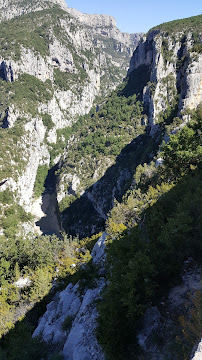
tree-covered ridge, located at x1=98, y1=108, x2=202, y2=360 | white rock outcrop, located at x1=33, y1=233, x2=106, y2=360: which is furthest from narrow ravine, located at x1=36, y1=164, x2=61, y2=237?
tree-covered ridge, located at x1=98, y1=108, x2=202, y2=360

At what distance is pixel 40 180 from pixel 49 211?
65.6ft

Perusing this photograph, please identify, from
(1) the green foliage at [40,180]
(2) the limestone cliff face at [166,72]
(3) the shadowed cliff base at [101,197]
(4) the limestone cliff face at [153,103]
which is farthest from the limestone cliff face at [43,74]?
(2) the limestone cliff face at [166,72]

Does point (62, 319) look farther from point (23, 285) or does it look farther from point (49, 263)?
point (49, 263)

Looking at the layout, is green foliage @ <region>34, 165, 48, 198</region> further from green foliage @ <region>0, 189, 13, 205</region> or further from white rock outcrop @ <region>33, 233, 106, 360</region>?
white rock outcrop @ <region>33, 233, 106, 360</region>

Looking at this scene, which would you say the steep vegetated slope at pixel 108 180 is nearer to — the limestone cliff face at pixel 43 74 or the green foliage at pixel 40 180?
the green foliage at pixel 40 180

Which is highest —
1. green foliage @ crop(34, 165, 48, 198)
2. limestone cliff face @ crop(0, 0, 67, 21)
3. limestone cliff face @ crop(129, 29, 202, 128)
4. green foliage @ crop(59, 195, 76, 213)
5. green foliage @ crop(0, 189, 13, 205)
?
limestone cliff face @ crop(0, 0, 67, 21)

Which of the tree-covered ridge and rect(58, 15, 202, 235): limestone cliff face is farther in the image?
rect(58, 15, 202, 235): limestone cliff face

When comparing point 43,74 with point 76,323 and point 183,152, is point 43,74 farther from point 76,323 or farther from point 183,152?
point 76,323

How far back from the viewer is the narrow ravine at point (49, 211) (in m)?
68.6

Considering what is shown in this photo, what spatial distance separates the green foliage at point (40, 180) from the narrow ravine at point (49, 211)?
5.66 feet

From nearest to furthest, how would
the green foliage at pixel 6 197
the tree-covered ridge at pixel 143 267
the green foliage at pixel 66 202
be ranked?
the tree-covered ridge at pixel 143 267 → the green foliage at pixel 6 197 → the green foliage at pixel 66 202

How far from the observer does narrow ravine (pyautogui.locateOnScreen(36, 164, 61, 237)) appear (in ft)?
225

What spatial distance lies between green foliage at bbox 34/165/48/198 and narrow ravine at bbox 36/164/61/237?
5.66 ft

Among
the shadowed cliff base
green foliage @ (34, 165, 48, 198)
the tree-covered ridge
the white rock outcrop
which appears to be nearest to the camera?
the tree-covered ridge
